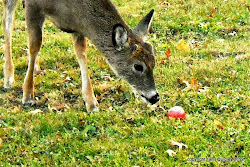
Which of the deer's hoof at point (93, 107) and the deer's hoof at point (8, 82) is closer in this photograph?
the deer's hoof at point (93, 107)

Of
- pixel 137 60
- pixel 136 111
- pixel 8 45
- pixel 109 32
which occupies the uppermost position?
pixel 109 32

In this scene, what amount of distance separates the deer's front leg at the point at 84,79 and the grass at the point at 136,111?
0.52 ft

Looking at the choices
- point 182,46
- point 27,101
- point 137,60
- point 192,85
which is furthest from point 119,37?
point 182,46

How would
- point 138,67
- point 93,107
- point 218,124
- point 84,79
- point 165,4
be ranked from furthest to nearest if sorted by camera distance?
point 165,4, point 84,79, point 93,107, point 138,67, point 218,124

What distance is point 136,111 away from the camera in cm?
607

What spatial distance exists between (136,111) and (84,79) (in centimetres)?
102

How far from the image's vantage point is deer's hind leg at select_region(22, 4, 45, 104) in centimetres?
625

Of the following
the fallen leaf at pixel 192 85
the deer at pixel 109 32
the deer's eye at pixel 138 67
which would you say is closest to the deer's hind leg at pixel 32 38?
the deer at pixel 109 32

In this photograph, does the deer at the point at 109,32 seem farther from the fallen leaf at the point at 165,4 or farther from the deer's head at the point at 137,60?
the fallen leaf at the point at 165,4

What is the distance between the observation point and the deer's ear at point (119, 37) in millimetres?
5543

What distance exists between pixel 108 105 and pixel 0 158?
1933 millimetres

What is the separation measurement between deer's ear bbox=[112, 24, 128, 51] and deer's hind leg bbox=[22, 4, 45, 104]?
Result: 125 centimetres

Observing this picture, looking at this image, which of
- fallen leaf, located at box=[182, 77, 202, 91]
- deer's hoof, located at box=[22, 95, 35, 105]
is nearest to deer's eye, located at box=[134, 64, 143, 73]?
fallen leaf, located at box=[182, 77, 202, 91]

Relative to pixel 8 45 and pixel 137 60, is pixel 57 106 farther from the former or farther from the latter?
pixel 8 45
